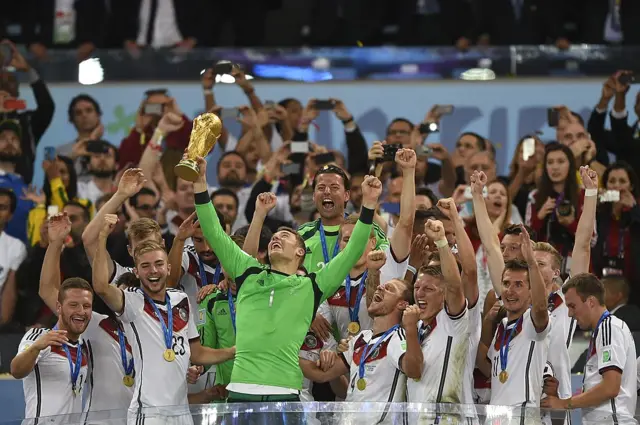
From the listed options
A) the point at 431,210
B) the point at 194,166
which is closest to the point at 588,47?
the point at 431,210

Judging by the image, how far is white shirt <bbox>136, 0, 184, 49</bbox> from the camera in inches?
494

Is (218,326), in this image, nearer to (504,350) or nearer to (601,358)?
(504,350)

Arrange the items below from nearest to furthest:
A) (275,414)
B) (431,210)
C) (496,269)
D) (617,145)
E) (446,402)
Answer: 1. (275,414)
2. (446,402)
3. (496,269)
4. (431,210)
5. (617,145)

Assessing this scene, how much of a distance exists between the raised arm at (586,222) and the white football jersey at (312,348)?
5.28ft

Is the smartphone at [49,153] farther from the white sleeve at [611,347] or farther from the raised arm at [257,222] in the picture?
the white sleeve at [611,347]

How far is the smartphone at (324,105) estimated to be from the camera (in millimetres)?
10844

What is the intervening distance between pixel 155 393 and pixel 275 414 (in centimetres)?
92

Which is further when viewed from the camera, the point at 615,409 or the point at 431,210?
the point at 431,210

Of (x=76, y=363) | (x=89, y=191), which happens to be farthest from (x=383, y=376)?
(x=89, y=191)

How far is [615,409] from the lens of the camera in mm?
7258

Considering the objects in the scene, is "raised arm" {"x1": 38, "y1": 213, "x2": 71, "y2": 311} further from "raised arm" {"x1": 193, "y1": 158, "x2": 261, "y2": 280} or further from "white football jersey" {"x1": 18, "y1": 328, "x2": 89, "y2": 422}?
"raised arm" {"x1": 193, "y1": 158, "x2": 261, "y2": 280}

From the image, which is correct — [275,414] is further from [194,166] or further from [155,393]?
[194,166]

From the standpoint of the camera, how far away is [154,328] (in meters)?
7.37

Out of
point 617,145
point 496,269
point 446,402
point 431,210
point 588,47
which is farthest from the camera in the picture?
point 588,47
